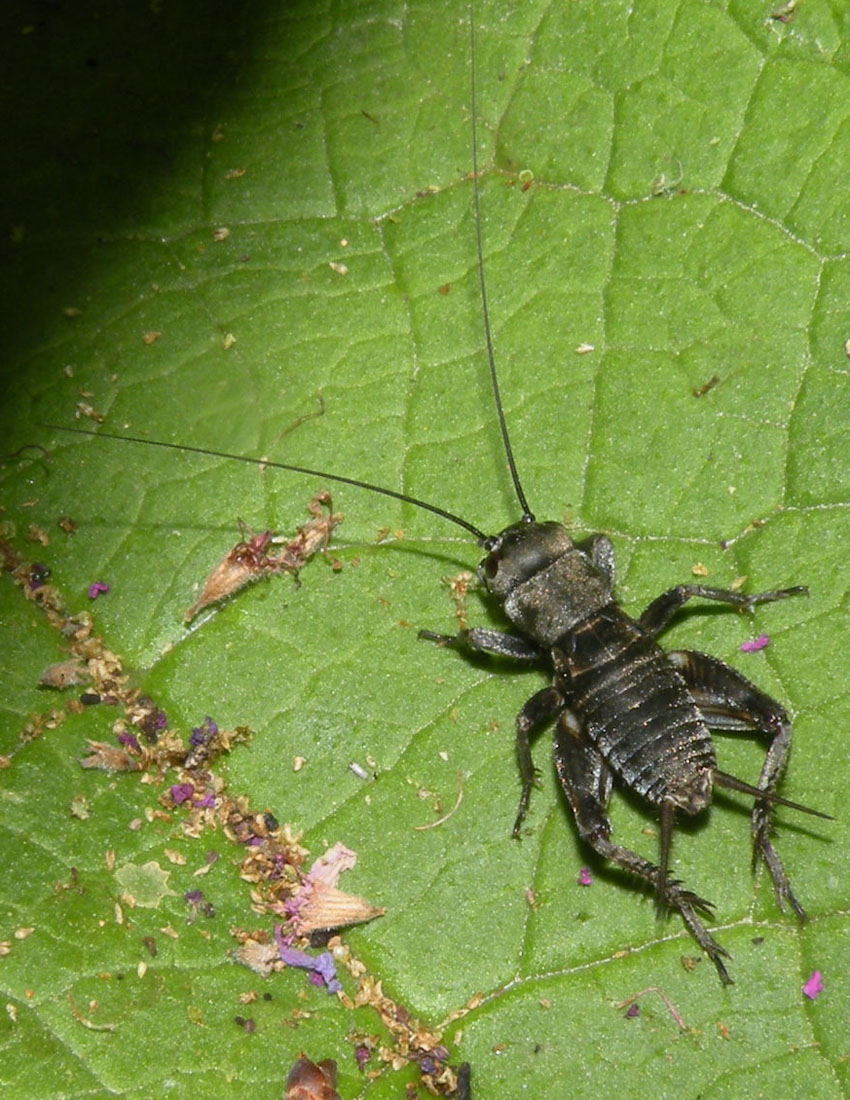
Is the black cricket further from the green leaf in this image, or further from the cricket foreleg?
the green leaf

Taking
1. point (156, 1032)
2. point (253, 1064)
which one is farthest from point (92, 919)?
point (253, 1064)

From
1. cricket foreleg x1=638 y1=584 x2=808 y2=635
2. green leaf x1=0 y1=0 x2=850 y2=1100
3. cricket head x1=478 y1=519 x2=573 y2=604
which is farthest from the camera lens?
cricket head x1=478 y1=519 x2=573 y2=604

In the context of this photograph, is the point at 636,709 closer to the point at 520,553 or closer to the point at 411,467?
the point at 520,553

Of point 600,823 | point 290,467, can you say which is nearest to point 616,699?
point 600,823

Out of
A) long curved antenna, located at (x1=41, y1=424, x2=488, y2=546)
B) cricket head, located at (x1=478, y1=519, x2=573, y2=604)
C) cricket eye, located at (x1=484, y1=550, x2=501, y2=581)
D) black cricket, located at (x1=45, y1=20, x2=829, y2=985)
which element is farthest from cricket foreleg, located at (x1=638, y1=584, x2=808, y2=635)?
long curved antenna, located at (x1=41, y1=424, x2=488, y2=546)

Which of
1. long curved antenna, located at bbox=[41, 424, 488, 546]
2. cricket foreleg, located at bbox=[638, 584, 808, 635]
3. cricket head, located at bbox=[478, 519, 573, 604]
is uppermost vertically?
long curved antenna, located at bbox=[41, 424, 488, 546]

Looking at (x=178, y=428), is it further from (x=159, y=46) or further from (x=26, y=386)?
(x=159, y=46)
